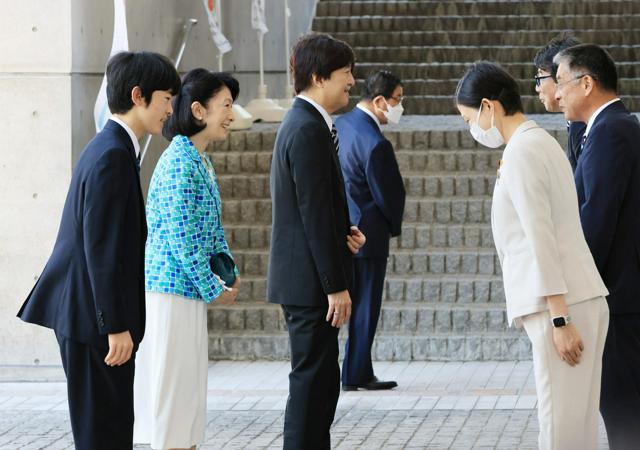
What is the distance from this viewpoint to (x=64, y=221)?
4516mm

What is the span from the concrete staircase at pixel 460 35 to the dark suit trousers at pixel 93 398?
1005 centimetres

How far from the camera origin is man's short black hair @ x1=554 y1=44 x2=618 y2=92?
524 cm

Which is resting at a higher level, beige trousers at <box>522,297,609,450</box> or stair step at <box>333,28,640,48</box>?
stair step at <box>333,28,640,48</box>

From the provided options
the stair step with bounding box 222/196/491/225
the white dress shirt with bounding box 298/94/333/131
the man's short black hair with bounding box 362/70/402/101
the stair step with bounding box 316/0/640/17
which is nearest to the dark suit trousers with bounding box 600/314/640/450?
the white dress shirt with bounding box 298/94/333/131

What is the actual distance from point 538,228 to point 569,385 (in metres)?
0.52

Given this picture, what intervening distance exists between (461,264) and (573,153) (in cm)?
391

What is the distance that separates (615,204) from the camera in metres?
5.09

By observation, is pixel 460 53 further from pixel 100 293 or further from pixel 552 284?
pixel 100 293

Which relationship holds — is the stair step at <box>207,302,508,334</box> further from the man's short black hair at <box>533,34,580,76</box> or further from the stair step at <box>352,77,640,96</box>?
the stair step at <box>352,77,640,96</box>

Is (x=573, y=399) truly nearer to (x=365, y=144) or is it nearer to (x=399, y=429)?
(x=399, y=429)

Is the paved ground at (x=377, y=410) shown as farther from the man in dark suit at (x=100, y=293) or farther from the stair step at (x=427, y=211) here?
the man in dark suit at (x=100, y=293)

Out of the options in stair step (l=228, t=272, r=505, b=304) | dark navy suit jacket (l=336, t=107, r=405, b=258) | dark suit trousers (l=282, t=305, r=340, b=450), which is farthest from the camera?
stair step (l=228, t=272, r=505, b=304)

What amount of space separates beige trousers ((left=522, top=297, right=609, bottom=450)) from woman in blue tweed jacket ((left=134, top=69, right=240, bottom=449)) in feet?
4.31

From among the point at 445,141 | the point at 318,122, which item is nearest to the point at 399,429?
the point at 318,122
